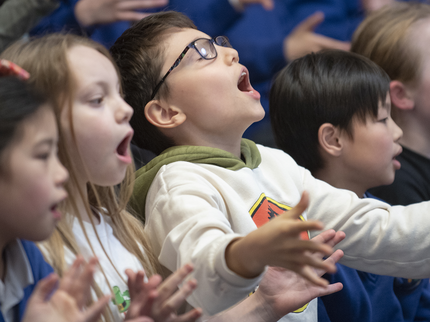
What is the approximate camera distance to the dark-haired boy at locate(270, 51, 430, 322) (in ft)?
4.91

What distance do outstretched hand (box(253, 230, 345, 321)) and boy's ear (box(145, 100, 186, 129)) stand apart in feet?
1.47

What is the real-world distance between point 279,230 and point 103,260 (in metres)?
0.43

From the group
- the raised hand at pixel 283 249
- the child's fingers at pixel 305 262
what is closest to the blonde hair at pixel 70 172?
the raised hand at pixel 283 249

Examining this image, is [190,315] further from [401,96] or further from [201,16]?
[201,16]

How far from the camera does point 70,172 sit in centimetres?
100

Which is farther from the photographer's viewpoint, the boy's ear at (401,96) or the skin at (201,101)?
the boy's ear at (401,96)

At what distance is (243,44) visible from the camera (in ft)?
7.88

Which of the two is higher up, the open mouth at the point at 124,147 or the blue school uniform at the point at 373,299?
the open mouth at the point at 124,147

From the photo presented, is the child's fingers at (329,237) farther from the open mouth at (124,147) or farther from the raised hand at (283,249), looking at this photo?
the open mouth at (124,147)

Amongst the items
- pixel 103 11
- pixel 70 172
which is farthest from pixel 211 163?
pixel 103 11

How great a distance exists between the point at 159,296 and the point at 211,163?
0.47m

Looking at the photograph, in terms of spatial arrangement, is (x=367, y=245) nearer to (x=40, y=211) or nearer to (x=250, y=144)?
(x=250, y=144)

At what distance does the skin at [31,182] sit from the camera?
709 mm

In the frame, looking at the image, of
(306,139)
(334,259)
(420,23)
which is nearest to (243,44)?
(420,23)
